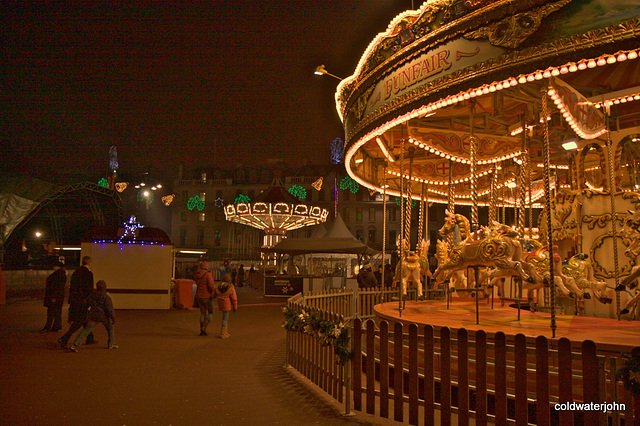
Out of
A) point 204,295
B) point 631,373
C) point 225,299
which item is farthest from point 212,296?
point 631,373

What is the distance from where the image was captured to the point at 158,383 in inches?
276

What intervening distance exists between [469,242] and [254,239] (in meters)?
58.4

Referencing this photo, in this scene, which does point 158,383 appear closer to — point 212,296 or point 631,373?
point 212,296

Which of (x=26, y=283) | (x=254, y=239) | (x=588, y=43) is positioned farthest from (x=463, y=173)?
(x=254, y=239)

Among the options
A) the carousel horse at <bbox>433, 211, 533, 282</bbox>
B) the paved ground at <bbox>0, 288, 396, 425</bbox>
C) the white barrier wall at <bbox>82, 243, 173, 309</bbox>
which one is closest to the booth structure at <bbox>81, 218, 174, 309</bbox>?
the white barrier wall at <bbox>82, 243, 173, 309</bbox>

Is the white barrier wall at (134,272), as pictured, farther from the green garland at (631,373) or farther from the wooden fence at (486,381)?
the green garland at (631,373)

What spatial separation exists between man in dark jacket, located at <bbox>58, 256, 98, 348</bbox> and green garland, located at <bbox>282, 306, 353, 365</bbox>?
174 inches

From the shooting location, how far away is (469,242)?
9.36 m

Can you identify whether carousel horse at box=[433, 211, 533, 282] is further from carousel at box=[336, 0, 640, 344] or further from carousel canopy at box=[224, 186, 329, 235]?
carousel canopy at box=[224, 186, 329, 235]

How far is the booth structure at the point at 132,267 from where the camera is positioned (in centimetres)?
1738

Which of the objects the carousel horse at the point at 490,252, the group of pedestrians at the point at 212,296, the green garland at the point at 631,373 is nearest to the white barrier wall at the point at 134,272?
the group of pedestrians at the point at 212,296

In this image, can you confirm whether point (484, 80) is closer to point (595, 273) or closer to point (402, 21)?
point (402, 21)

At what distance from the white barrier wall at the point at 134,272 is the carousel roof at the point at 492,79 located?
25.6 feet

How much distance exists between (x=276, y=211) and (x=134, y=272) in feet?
44.8
